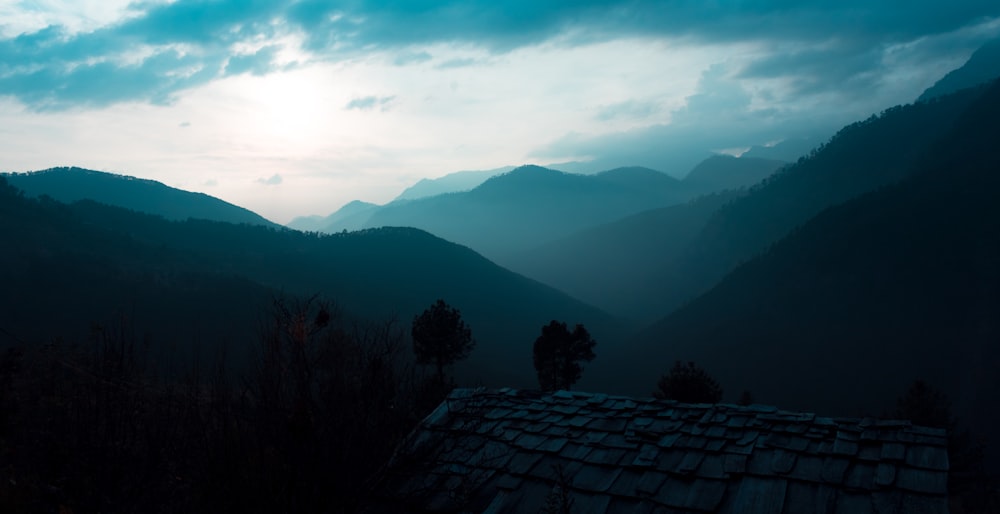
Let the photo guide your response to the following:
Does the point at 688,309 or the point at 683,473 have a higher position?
the point at 683,473

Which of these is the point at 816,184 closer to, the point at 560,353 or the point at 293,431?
the point at 560,353

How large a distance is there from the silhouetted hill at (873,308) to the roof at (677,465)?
60.6 meters

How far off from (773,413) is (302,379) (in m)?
7.15

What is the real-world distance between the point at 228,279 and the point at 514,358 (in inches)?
1684

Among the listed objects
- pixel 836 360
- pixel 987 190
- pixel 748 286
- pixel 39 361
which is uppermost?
pixel 987 190

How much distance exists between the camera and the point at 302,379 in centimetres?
576

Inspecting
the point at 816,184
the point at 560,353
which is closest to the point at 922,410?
the point at 560,353

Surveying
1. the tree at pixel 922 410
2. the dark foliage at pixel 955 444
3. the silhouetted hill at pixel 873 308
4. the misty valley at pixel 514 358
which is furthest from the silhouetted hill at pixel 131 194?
the dark foliage at pixel 955 444

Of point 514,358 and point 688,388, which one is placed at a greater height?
point 688,388

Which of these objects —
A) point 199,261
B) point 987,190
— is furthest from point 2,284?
point 987,190

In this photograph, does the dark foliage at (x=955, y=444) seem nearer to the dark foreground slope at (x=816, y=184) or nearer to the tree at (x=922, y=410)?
the tree at (x=922, y=410)

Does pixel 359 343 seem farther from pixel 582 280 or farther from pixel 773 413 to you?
pixel 582 280

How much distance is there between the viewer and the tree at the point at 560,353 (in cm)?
3588

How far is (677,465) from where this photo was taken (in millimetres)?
7934
